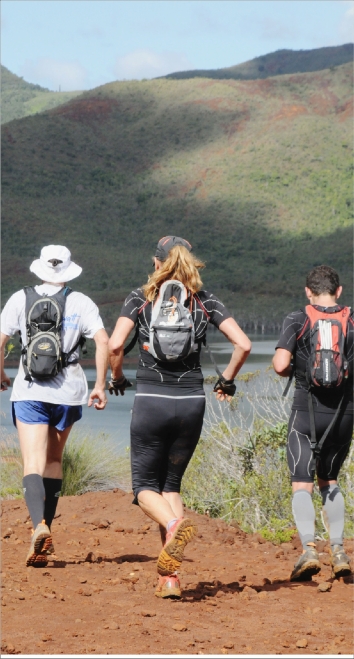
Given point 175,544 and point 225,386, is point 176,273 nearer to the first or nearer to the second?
point 225,386

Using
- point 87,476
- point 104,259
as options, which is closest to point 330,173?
point 104,259

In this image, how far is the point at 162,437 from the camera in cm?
479

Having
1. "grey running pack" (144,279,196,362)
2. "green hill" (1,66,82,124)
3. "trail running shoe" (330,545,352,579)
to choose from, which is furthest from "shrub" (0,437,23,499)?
"green hill" (1,66,82,124)

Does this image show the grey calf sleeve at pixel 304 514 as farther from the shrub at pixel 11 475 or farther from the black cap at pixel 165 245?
the shrub at pixel 11 475

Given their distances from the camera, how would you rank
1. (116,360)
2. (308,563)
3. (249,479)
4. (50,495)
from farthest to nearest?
(249,479)
(50,495)
(308,563)
(116,360)

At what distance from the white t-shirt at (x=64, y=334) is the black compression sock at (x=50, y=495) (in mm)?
566

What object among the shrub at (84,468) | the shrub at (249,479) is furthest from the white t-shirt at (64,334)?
the shrub at (84,468)

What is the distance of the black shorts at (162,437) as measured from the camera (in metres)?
4.71

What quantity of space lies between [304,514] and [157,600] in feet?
3.12

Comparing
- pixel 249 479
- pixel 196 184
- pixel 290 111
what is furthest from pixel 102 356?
pixel 290 111

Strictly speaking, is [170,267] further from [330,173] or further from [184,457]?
[330,173]

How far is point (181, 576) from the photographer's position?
5.58m

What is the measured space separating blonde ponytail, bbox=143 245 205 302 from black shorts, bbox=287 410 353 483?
3.17 ft

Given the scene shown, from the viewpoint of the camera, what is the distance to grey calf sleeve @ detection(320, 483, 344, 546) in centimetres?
521
